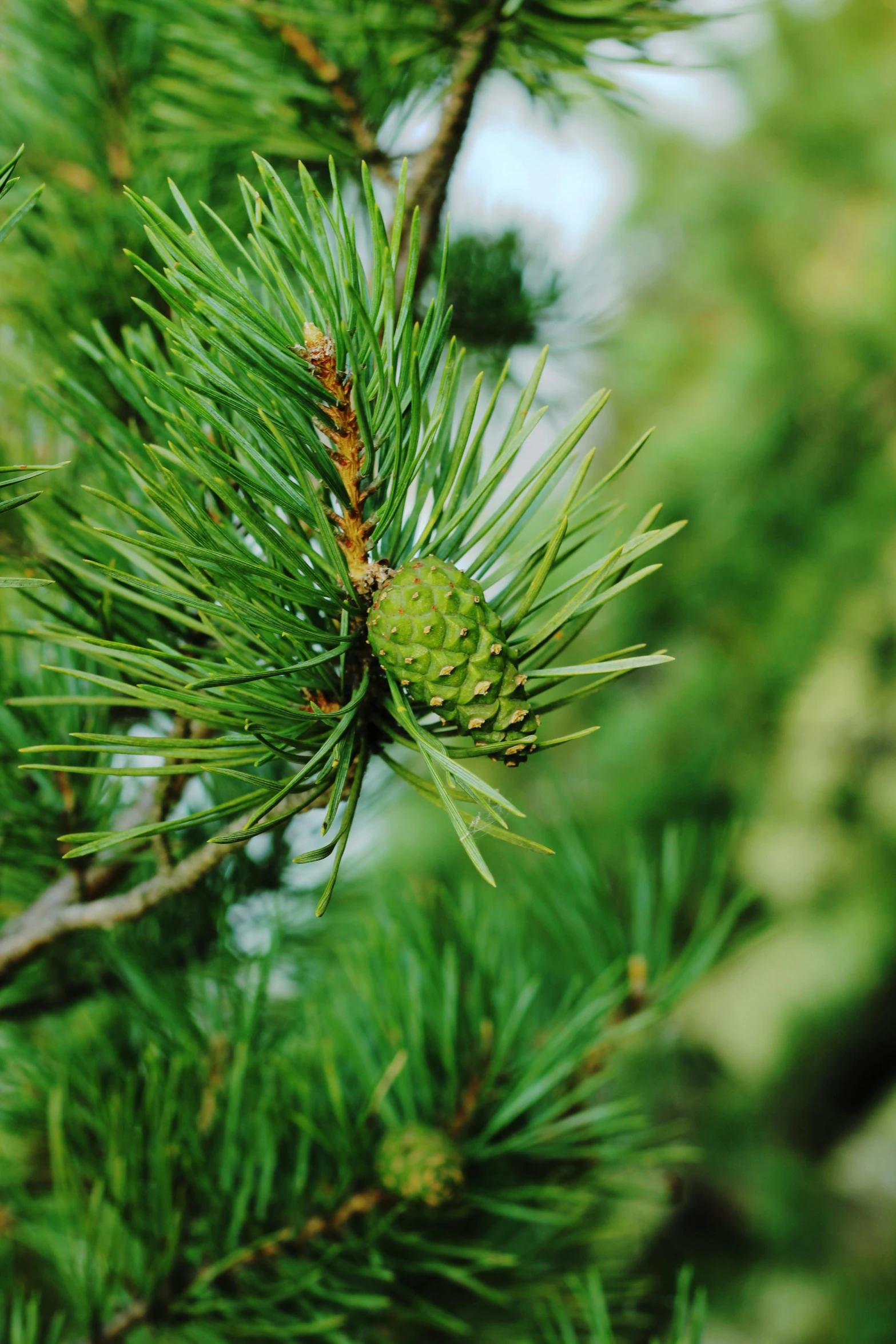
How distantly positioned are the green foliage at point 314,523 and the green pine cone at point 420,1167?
0.13 m

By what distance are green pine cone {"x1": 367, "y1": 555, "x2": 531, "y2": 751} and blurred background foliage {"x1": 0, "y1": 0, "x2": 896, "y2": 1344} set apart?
0.61m

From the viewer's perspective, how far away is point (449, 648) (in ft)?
0.51

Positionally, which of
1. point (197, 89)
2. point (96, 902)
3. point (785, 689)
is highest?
point (197, 89)

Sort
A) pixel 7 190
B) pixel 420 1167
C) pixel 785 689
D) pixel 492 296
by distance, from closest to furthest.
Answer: pixel 7 190 < pixel 420 1167 < pixel 492 296 < pixel 785 689

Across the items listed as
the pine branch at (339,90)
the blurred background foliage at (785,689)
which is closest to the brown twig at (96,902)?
the pine branch at (339,90)

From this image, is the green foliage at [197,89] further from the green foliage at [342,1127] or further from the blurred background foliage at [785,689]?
the blurred background foliage at [785,689]

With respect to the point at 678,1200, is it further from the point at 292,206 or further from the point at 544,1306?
the point at 292,206

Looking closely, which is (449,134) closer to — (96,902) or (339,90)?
(339,90)

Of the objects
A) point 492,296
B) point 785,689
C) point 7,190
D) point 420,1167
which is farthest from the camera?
point 785,689

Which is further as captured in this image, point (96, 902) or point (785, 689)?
→ point (785, 689)

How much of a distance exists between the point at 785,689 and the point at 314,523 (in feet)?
3.02

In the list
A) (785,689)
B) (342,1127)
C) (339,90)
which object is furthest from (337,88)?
(785,689)

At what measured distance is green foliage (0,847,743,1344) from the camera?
0.81 feet

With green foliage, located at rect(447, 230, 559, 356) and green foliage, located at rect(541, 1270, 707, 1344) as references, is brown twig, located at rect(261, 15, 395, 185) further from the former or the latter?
green foliage, located at rect(541, 1270, 707, 1344)
